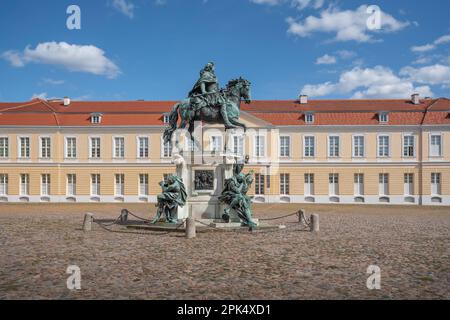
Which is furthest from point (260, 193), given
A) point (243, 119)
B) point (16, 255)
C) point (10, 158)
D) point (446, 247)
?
point (16, 255)

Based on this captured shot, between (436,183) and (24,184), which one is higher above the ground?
(24,184)

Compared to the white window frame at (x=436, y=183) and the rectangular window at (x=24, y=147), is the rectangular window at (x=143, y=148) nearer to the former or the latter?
the rectangular window at (x=24, y=147)

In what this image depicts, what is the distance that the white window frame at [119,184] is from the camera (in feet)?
137

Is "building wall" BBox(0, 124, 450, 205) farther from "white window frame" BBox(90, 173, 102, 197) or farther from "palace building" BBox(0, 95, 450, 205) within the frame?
"white window frame" BBox(90, 173, 102, 197)

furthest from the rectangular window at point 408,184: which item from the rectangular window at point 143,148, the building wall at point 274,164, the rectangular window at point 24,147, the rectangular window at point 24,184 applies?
the rectangular window at point 24,147

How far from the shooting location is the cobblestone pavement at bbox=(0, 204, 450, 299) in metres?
6.73

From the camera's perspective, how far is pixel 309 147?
4109cm

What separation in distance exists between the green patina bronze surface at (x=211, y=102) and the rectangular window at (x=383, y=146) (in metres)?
27.6

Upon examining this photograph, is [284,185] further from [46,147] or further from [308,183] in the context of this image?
[46,147]

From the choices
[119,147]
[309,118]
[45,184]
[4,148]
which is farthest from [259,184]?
[4,148]

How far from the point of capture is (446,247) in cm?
1161

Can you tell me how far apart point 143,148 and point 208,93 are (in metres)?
27.5
